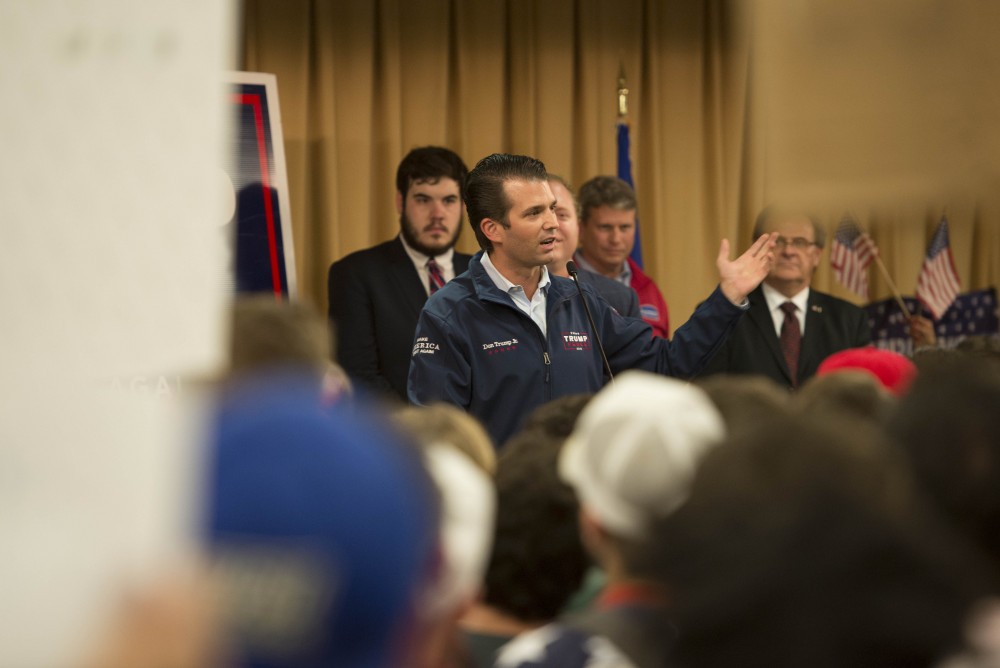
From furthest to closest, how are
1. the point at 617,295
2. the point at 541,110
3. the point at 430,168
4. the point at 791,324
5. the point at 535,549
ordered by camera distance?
the point at 541,110 < the point at 430,168 < the point at 791,324 < the point at 617,295 < the point at 535,549

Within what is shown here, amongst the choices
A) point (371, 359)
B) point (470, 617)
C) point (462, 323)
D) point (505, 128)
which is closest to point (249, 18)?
point (505, 128)

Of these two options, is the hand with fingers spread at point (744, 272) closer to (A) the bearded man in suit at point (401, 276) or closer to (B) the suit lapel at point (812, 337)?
(B) the suit lapel at point (812, 337)

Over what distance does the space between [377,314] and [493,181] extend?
932 millimetres

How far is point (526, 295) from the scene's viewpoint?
349 cm

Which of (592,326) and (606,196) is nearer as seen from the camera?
(592,326)

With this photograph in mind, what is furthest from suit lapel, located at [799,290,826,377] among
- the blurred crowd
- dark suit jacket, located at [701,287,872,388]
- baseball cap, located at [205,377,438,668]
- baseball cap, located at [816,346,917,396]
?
baseball cap, located at [205,377,438,668]

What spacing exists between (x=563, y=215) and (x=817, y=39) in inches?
127

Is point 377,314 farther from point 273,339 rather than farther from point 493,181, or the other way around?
point 273,339

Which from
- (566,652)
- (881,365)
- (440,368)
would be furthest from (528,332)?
(566,652)

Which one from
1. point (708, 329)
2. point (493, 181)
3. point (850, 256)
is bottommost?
point (708, 329)

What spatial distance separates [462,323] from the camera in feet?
11.0

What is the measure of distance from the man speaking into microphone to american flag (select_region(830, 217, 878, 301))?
1.94 meters

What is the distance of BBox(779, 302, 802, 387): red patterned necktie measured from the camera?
4.29 metres

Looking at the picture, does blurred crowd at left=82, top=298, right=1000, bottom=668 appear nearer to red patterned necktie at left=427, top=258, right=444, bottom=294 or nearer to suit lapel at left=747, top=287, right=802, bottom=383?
suit lapel at left=747, top=287, right=802, bottom=383
